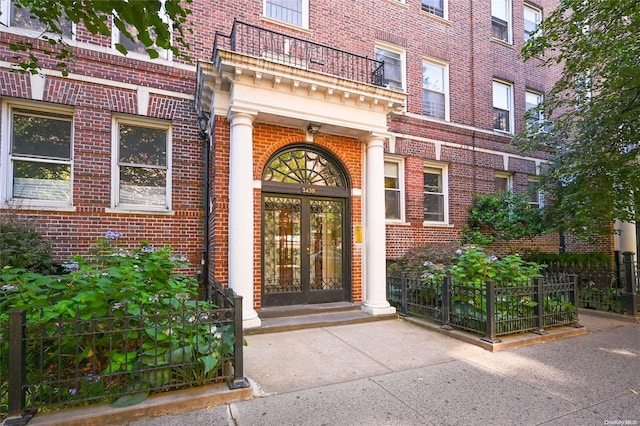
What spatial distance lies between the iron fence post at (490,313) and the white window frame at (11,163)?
24.3ft

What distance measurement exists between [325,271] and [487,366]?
3.64 meters

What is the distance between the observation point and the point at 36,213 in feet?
20.1

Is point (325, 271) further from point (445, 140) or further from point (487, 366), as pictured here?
point (445, 140)

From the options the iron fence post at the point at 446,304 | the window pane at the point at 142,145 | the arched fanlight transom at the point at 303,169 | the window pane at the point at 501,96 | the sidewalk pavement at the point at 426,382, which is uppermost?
the window pane at the point at 501,96

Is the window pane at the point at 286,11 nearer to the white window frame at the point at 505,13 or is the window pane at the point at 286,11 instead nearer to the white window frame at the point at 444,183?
the white window frame at the point at 444,183

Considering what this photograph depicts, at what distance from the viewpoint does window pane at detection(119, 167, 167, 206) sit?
22.9 feet

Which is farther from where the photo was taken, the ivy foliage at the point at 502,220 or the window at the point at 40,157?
the ivy foliage at the point at 502,220

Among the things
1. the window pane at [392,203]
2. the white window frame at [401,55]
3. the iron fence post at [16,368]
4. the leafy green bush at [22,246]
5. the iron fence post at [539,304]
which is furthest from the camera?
the white window frame at [401,55]

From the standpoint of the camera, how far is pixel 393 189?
9.59m

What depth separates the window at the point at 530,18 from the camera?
1249cm

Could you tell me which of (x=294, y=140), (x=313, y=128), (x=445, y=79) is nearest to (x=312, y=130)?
(x=313, y=128)

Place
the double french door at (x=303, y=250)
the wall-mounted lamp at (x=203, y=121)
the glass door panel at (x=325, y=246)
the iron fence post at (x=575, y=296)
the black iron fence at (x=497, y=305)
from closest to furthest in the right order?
the black iron fence at (x=497, y=305)
the iron fence post at (x=575, y=296)
the double french door at (x=303, y=250)
the wall-mounted lamp at (x=203, y=121)
the glass door panel at (x=325, y=246)

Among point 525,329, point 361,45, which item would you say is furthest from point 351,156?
point 525,329

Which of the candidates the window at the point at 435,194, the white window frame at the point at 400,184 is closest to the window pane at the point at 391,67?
the white window frame at the point at 400,184
